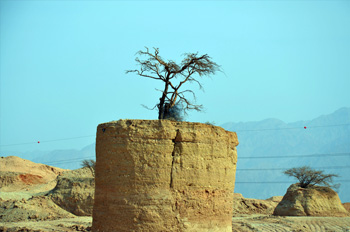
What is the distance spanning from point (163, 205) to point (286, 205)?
13287 mm

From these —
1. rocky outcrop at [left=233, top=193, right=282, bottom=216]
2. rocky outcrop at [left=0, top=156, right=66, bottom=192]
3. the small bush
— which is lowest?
rocky outcrop at [left=233, top=193, right=282, bottom=216]

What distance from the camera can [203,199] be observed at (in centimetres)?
916

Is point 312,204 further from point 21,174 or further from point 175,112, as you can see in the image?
point 21,174

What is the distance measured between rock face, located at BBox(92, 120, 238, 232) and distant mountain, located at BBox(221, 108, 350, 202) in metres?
135

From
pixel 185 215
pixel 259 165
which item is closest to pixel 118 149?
pixel 185 215

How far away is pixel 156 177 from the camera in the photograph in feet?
28.8

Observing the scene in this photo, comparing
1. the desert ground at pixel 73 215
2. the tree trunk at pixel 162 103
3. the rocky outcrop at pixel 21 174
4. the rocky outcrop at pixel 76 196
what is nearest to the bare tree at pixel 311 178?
the desert ground at pixel 73 215

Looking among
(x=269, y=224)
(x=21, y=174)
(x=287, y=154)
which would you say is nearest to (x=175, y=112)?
(x=269, y=224)

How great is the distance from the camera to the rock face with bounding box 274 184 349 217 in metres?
20.1

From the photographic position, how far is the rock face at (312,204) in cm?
2011

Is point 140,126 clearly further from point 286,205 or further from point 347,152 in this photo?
point 347,152

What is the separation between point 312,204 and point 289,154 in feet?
528

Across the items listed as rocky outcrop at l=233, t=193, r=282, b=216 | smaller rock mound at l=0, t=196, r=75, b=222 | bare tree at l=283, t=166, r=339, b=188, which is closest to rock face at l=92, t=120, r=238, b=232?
smaller rock mound at l=0, t=196, r=75, b=222

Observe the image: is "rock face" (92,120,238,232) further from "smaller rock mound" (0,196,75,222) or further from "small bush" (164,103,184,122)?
"smaller rock mound" (0,196,75,222)
